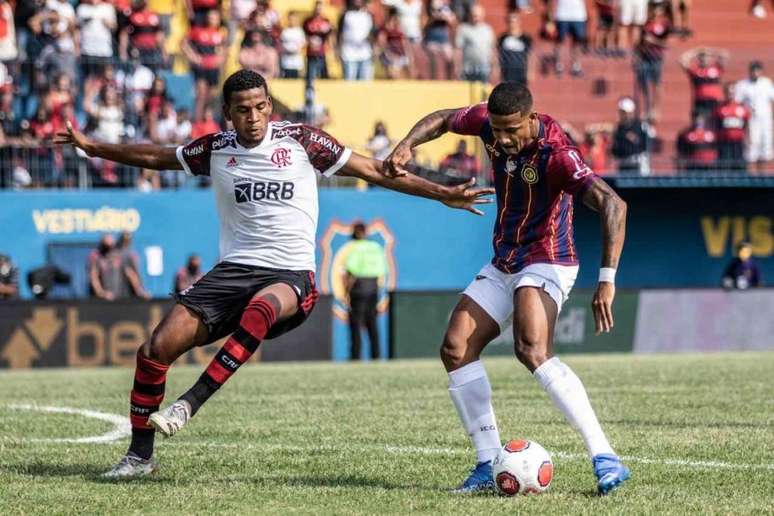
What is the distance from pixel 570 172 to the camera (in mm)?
7637

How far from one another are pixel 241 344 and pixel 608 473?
2.14 meters

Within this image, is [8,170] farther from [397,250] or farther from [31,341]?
[397,250]

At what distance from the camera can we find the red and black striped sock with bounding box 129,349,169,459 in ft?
27.1

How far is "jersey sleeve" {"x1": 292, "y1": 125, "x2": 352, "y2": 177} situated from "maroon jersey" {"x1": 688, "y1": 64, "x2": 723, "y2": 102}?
20.3 meters

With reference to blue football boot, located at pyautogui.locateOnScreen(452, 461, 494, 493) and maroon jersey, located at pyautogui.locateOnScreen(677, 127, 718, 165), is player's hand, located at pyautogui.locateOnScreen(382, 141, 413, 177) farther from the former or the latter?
maroon jersey, located at pyautogui.locateOnScreen(677, 127, 718, 165)

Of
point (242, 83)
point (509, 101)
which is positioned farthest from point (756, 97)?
point (509, 101)

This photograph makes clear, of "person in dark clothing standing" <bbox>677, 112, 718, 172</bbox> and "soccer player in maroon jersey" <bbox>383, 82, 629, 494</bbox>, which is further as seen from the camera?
"person in dark clothing standing" <bbox>677, 112, 718, 172</bbox>

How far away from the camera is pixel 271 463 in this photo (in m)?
8.86

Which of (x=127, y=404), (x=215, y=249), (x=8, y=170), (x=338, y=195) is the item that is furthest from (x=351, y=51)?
(x=127, y=404)

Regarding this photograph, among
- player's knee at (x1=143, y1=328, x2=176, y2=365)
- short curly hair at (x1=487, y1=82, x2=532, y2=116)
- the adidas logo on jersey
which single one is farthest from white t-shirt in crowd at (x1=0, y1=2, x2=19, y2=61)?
short curly hair at (x1=487, y1=82, x2=532, y2=116)

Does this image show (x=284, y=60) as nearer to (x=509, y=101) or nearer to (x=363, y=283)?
(x=363, y=283)

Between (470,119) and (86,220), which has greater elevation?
(470,119)

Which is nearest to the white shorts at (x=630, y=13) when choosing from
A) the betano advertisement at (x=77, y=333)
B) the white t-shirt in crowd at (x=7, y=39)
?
the white t-shirt in crowd at (x=7, y=39)

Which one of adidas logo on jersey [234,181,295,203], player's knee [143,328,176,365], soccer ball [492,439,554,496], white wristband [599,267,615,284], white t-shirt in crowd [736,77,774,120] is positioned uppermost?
adidas logo on jersey [234,181,295,203]
